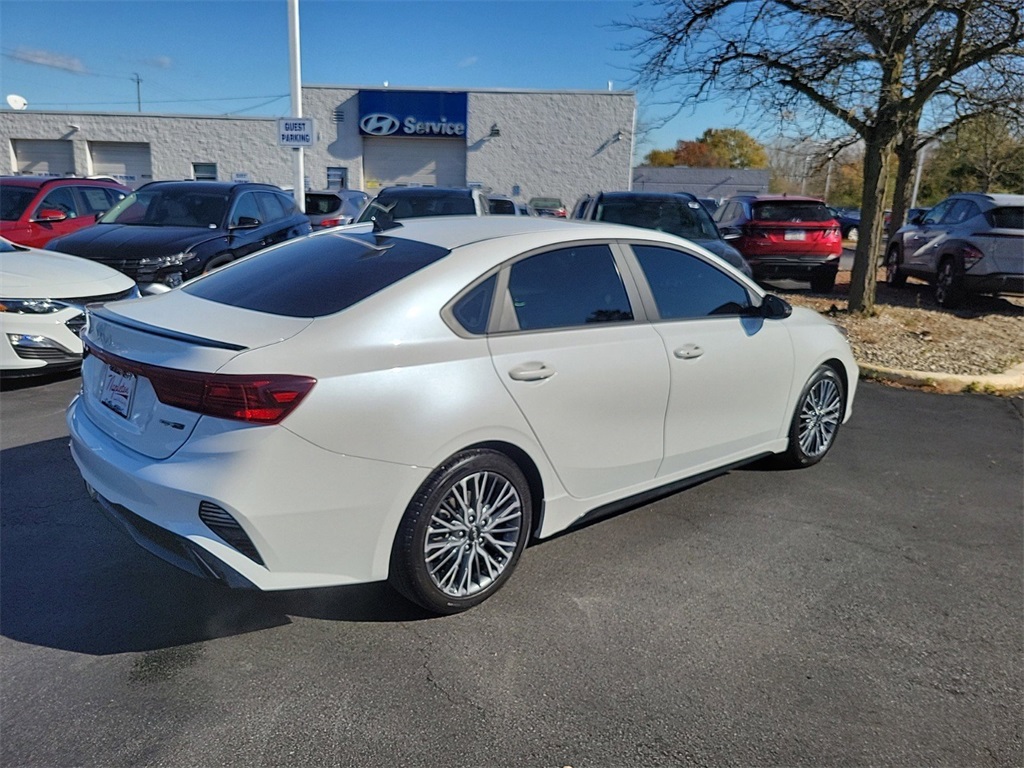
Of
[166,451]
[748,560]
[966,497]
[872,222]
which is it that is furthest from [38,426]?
[872,222]

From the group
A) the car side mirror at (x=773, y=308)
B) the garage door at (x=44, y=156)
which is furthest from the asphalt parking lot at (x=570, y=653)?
the garage door at (x=44, y=156)

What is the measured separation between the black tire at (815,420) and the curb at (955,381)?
3.02m

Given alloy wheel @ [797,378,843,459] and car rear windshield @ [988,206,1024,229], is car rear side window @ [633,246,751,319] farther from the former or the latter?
car rear windshield @ [988,206,1024,229]

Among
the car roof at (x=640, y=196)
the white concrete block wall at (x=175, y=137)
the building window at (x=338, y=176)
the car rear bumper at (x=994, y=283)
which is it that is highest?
the white concrete block wall at (x=175, y=137)

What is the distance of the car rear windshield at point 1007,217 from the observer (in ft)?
35.4

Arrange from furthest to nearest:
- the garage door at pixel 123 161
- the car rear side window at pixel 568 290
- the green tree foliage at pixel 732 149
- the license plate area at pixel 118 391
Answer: the green tree foliage at pixel 732 149 → the garage door at pixel 123 161 → the car rear side window at pixel 568 290 → the license plate area at pixel 118 391

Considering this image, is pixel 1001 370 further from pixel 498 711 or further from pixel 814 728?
pixel 498 711

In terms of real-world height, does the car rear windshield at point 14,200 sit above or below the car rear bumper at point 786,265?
above

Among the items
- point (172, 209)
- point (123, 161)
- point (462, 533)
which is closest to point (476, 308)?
point (462, 533)

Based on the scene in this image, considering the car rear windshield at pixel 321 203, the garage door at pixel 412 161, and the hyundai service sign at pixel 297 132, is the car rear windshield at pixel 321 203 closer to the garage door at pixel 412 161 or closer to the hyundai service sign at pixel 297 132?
the hyundai service sign at pixel 297 132

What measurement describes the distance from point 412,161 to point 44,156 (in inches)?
612

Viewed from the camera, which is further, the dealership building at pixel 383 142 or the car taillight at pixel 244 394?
the dealership building at pixel 383 142

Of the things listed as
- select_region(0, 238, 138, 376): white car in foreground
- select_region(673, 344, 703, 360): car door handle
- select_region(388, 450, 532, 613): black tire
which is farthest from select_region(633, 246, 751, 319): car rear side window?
select_region(0, 238, 138, 376): white car in foreground

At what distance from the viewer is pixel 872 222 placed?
403 inches
